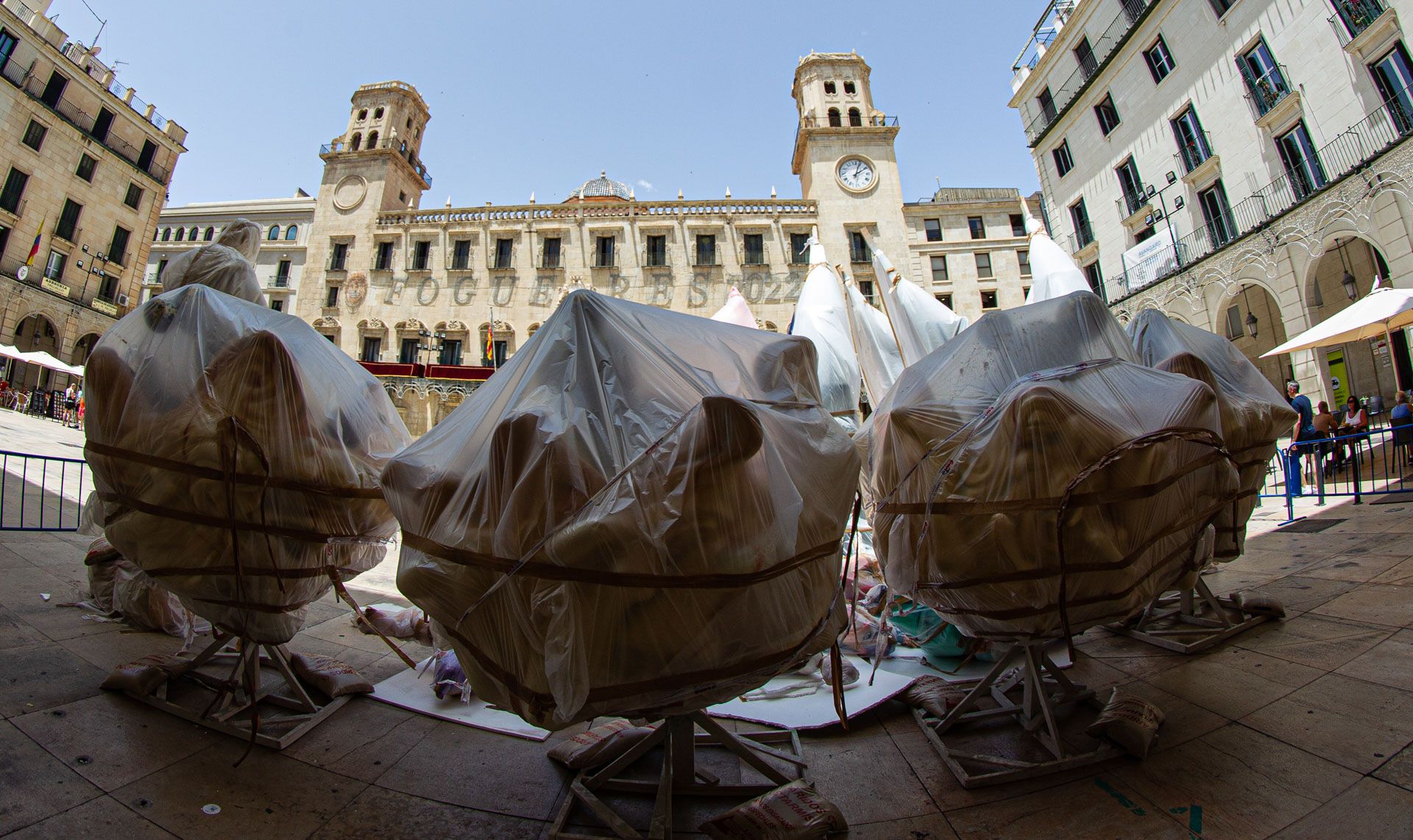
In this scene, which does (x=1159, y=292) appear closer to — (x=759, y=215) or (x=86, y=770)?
(x=759, y=215)

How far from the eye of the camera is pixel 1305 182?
546 inches

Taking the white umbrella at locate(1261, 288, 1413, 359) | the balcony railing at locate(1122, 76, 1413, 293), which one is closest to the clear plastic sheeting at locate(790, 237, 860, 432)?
the white umbrella at locate(1261, 288, 1413, 359)

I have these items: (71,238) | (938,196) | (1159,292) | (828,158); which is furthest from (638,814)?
(938,196)

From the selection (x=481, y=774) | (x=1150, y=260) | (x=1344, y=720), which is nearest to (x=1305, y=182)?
(x=1150, y=260)

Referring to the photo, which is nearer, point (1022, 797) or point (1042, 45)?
point (1022, 797)

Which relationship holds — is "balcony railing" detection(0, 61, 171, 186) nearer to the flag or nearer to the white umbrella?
the flag

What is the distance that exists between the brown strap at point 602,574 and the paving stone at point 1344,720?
2583mm

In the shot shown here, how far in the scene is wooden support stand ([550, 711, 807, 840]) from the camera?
7.41ft

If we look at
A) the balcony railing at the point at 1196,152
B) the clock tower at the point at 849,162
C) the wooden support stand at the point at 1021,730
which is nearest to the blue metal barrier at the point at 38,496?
the wooden support stand at the point at 1021,730

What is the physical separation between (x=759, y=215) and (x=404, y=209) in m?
18.5

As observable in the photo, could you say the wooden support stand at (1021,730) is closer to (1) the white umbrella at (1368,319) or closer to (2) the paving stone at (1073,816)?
(2) the paving stone at (1073,816)

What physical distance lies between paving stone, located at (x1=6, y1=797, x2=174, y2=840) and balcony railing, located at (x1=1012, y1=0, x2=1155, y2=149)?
26166 millimetres

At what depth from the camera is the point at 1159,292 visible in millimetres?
17641

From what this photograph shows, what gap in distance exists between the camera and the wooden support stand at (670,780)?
2260 mm
